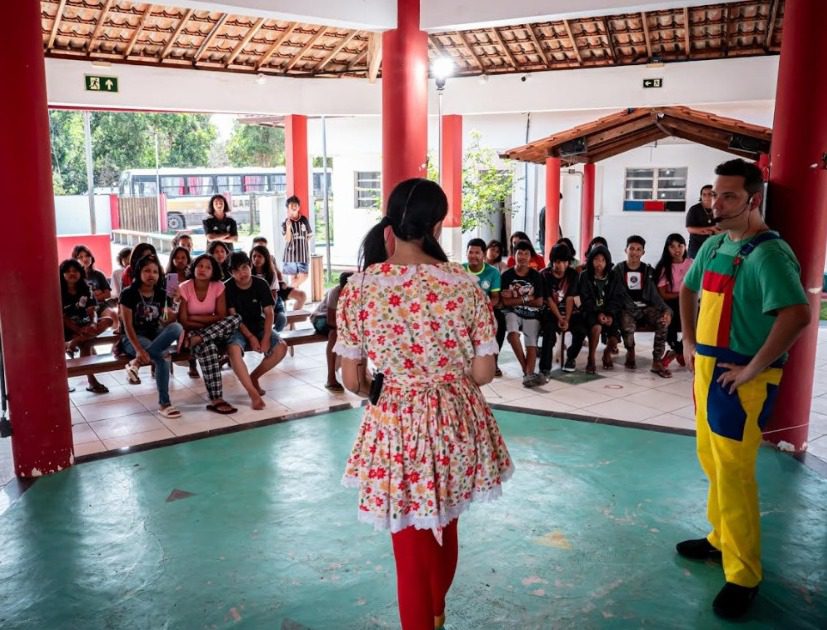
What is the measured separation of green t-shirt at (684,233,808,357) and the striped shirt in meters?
7.28

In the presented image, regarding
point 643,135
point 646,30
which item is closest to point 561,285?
point 646,30

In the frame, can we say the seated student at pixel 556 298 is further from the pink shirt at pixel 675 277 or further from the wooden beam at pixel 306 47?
the wooden beam at pixel 306 47

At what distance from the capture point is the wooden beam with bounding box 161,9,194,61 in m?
8.20

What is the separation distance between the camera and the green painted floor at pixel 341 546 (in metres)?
2.88

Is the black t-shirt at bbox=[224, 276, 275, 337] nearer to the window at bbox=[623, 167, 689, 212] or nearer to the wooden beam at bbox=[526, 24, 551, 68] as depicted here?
the wooden beam at bbox=[526, 24, 551, 68]

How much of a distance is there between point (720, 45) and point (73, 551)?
8682mm

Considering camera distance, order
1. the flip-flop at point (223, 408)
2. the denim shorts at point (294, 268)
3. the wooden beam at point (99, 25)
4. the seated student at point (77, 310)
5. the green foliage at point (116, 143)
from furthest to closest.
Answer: the green foliage at point (116, 143), the denim shorts at point (294, 268), the wooden beam at point (99, 25), the seated student at point (77, 310), the flip-flop at point (223, 408)

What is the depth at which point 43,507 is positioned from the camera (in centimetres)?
389

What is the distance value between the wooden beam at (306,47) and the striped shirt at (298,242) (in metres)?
2.19

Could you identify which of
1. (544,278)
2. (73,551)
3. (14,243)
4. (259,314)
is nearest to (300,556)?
(73,551)

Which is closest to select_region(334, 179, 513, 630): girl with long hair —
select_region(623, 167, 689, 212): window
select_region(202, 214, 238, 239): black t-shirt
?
select_region(202, 214, 238, 239): black t-shirt

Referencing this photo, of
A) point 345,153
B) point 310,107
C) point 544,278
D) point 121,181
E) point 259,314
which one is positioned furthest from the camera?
point 121,181

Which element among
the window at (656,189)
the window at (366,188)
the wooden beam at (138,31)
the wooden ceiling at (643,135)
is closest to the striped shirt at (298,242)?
the wooden beam at (138,31)

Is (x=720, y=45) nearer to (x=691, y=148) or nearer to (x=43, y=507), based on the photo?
(x=691, y=148)
